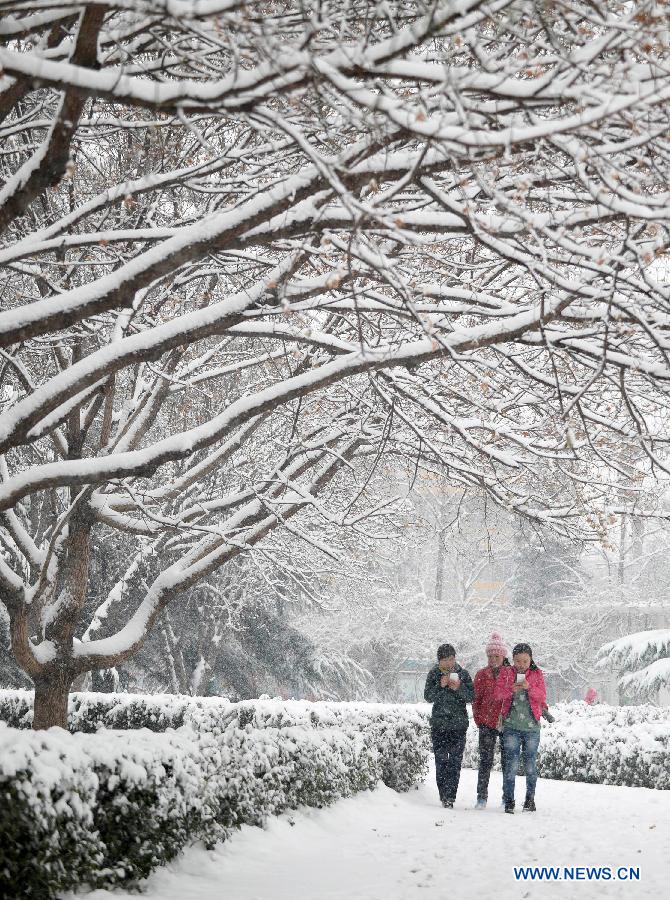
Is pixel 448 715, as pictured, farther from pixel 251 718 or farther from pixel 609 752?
pixel 609 752

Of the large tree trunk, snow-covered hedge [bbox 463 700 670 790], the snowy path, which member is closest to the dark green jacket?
the snowy path

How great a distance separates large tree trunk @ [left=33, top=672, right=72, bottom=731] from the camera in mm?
8375

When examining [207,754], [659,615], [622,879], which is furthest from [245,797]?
[659,615]

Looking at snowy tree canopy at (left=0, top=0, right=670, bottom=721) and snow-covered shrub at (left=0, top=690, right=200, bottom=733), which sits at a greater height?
snowy tree canopy at (left=0, top=0, right=670, bottom=721)

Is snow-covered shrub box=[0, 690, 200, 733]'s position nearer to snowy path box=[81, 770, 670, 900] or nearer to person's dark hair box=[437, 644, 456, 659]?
snowy path box=[81, 770, 670, 900]

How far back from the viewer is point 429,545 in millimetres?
36156

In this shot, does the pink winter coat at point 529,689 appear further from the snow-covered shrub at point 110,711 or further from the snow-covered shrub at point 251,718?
the snow-covered shrub at point 110,711

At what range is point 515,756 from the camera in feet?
28.6

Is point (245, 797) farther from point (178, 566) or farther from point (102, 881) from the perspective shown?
point (178, 566)

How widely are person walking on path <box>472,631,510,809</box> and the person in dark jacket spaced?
7.8 inches

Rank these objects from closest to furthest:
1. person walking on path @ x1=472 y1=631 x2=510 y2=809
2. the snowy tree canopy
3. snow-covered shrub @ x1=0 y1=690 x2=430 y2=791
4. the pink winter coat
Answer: the snowy tree canopy, the pink winter coat, person walking on path @ x1=472 y1=631 x2=510 y2=809, snow-covered shrub @ x1=0 y1=690 x2=430 y2=791

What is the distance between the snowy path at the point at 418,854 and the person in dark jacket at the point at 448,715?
0.38 meters

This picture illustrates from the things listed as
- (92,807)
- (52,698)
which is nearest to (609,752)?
(52,698)

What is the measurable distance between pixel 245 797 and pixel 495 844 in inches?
83.4
